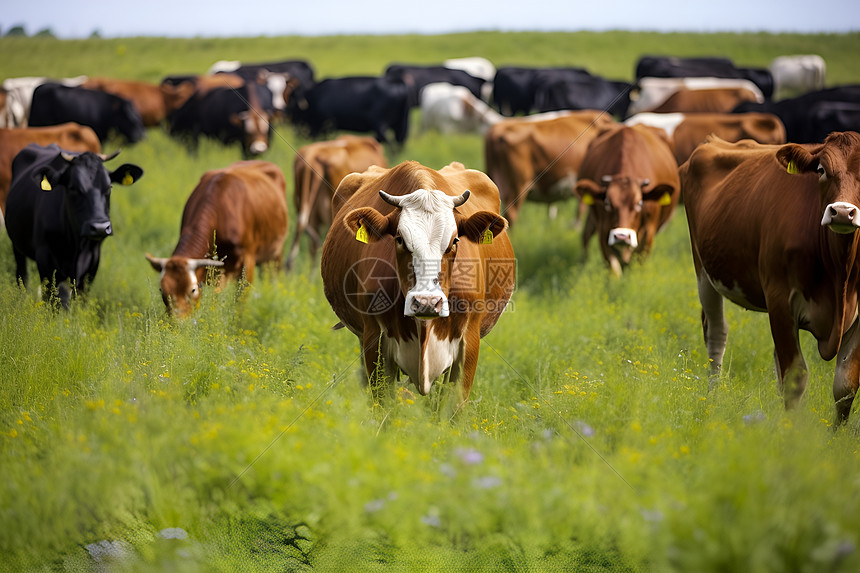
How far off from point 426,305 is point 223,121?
14.5m

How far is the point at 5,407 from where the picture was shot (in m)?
4.72

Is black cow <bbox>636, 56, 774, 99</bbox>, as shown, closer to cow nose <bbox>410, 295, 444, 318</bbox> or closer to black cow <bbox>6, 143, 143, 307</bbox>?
black cow <bbox>6, 143, 143, 307</bbox>

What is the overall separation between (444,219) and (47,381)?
2997mm

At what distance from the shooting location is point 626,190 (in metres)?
9.18

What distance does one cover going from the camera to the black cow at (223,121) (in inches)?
654

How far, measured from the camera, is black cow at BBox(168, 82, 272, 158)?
16.6m

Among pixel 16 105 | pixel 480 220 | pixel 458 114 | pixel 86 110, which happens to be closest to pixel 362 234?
pixel 480 220

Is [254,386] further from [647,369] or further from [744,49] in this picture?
[744,49]

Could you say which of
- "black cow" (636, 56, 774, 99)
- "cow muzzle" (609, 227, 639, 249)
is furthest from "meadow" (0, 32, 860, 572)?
"black cow" (636, 56, 774, 99)

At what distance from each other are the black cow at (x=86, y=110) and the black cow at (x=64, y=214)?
410 inches

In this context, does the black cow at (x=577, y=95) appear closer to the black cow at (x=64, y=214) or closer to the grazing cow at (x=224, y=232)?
the grazing cow at (x=224, y=232)

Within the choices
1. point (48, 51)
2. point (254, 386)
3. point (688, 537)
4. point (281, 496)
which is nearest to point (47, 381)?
point (254, 386)

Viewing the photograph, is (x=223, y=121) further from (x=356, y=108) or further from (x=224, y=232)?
(x=224, y=232)

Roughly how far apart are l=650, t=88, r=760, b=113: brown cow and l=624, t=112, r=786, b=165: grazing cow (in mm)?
6313
